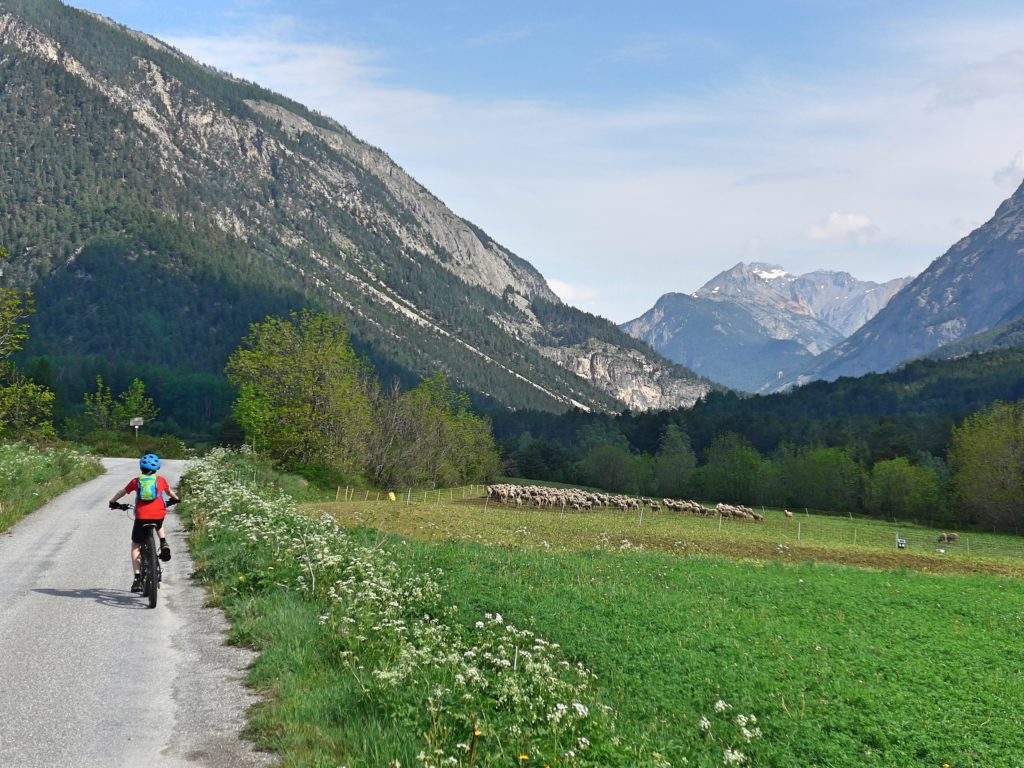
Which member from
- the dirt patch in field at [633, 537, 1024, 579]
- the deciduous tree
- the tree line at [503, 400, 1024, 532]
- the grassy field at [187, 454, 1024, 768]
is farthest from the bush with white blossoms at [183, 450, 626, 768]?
the tree line at [503, 400, 1024, 532]

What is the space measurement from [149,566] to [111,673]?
4.94 meters

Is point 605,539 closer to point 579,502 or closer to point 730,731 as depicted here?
point 730,731

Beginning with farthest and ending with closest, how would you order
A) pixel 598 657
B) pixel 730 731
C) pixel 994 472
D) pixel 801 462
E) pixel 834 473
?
1. pixel 801 462
2. pixel 834 473
3. pixel 994 472
4. pixel 598 657
5. pixel 730 731

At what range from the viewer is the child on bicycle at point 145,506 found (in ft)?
53.1

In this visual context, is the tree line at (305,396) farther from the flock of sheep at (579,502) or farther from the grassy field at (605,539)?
the grassy field at (605,539)

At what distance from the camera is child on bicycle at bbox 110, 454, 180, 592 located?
16.2 metres

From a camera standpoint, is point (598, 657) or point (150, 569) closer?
point (598, 657)

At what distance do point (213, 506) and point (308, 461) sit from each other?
3146 centimetres

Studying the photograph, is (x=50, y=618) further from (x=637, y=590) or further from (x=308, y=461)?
(x=308, y=461)

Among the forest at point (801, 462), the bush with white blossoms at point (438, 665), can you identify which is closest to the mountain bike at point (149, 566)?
the bush with white blossoms at point (438, 665)

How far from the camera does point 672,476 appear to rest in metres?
128

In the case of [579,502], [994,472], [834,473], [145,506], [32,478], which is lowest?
[579,502]

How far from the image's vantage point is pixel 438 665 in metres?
11.1

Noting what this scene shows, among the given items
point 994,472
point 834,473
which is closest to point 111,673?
point 994,472
